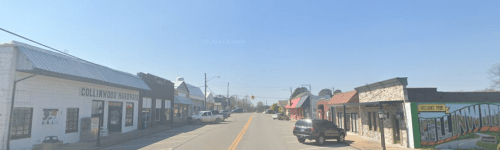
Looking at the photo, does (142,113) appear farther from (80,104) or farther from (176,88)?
(176,88)

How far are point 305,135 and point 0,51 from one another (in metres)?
16.0

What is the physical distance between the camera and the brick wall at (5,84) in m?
13.1

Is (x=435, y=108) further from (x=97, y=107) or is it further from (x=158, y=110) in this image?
(x=158, y=110)

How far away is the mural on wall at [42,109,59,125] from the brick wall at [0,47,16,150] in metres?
2.32

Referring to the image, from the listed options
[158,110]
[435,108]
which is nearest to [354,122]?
[435,108]

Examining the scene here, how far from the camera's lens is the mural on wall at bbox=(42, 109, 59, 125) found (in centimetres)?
1557

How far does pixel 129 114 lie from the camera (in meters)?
26.1

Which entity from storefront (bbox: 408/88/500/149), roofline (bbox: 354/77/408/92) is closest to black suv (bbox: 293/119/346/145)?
roofline (bbox: 354/77/408/92)

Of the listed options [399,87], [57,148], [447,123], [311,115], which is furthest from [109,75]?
[311,115]

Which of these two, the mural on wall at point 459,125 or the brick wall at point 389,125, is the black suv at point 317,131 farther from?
the mural on wall at point 459,125

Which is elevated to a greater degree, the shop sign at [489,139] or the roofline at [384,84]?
the roofline at [384,84]

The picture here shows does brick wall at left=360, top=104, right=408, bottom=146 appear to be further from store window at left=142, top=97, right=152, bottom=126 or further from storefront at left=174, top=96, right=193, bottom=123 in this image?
storefront at left=174, top=96, right=193, bottom=123

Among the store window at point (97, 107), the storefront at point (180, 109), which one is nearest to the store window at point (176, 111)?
the storefront at point (180, 109)

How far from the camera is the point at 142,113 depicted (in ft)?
96.1
